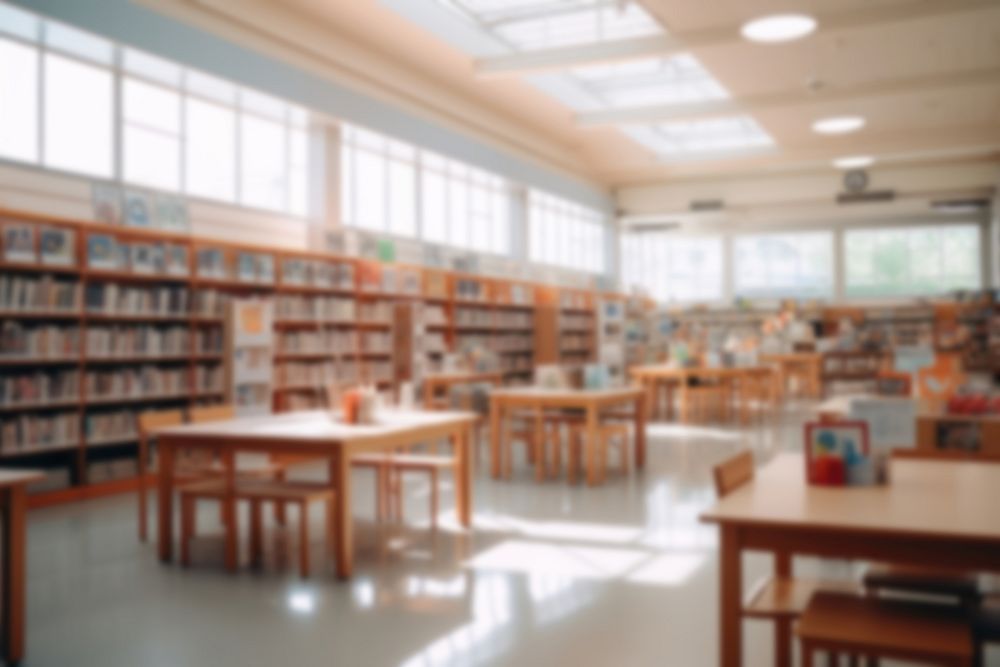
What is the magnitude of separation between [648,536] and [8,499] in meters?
3.49

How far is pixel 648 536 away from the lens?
5.19 meters

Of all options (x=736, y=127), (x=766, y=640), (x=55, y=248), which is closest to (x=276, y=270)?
(x=55, y=248)

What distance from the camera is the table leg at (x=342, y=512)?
167 inches

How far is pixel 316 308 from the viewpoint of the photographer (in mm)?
9094

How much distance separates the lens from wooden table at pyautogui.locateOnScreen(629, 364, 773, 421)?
10.9 meters

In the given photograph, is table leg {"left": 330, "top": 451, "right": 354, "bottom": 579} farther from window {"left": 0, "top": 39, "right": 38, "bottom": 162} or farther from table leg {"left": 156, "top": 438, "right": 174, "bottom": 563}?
window {"left": 0, "top": 39, "right": 38, "bottom": 162}

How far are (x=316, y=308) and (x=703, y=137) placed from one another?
30.0ft

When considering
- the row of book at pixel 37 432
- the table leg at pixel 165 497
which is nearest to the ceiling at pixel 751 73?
the row of book at pixel 37 432

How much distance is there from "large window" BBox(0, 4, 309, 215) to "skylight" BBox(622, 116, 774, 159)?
653 centimetres

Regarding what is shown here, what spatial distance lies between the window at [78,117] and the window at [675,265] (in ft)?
44.5

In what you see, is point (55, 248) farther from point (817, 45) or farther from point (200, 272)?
point (817, 45)

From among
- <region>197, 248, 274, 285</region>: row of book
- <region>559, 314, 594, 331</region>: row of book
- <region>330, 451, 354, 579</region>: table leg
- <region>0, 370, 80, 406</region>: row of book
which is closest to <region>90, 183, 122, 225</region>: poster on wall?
<region>197, 248, 274, 285</region>: row of book

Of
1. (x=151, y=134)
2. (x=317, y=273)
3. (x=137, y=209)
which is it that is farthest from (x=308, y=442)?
(x=151, y=134)

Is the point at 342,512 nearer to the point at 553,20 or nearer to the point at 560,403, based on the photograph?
the point at 560,403
